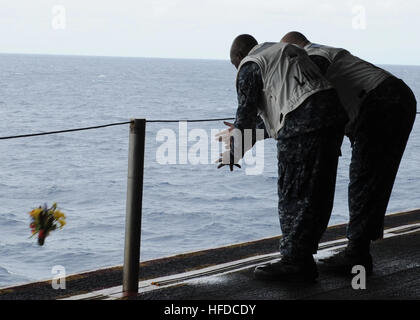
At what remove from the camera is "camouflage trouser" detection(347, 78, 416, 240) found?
154 inches

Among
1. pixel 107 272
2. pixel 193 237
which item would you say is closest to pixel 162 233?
pixel 193 237

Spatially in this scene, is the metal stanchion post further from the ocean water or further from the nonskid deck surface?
the ocean water

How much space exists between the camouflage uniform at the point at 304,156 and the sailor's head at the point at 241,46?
5.6 inches

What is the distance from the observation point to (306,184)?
375 cm

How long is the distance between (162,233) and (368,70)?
2196 centimetres

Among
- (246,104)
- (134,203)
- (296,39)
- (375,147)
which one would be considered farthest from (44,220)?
(375,147)

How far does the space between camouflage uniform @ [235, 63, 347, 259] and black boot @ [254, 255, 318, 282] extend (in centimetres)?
4

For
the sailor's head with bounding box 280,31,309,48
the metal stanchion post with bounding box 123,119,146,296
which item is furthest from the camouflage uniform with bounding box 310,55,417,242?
the metal stanchion post with bounding box 123,119,146,296

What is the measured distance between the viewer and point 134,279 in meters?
3.78

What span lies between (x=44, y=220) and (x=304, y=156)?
4.20ft

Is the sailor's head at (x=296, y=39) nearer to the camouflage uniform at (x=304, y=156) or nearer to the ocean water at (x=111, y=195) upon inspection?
the camouflage uniform at (x=304, y=156)
